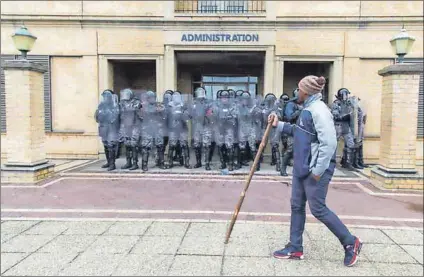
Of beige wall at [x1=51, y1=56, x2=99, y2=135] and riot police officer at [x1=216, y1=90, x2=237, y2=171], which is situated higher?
beige wall at [x1=51, y1=56, x2=99, y2=135]

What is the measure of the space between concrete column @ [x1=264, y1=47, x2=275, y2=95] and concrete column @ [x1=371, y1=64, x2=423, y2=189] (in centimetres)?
367

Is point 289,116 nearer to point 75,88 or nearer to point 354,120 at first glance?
point 354,120

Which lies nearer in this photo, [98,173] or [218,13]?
[98,173]

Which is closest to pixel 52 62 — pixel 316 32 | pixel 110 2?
pixel 110 2

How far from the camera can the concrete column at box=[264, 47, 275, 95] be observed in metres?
9.77

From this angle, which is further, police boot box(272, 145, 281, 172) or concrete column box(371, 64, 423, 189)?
police boot box(272, 145, 281, 172)

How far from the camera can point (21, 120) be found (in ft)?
22.2

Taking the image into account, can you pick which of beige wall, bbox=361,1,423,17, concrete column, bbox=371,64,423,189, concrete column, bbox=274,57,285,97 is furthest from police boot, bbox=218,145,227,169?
beige wall, bbox=361,1,423,17

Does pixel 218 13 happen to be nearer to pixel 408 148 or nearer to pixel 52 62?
pixel 52 62

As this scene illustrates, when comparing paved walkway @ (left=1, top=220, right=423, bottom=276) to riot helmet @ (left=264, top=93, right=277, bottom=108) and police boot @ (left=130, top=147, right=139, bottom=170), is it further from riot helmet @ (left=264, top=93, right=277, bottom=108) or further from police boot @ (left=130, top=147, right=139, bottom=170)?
riot helmet @ (left=264, top=93, right=277, bottom=108)

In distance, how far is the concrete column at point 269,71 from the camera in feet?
32.1

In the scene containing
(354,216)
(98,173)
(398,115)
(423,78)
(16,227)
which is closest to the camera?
(16,227)

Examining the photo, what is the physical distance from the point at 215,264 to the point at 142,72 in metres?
9.44

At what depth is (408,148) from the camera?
6480 mm
